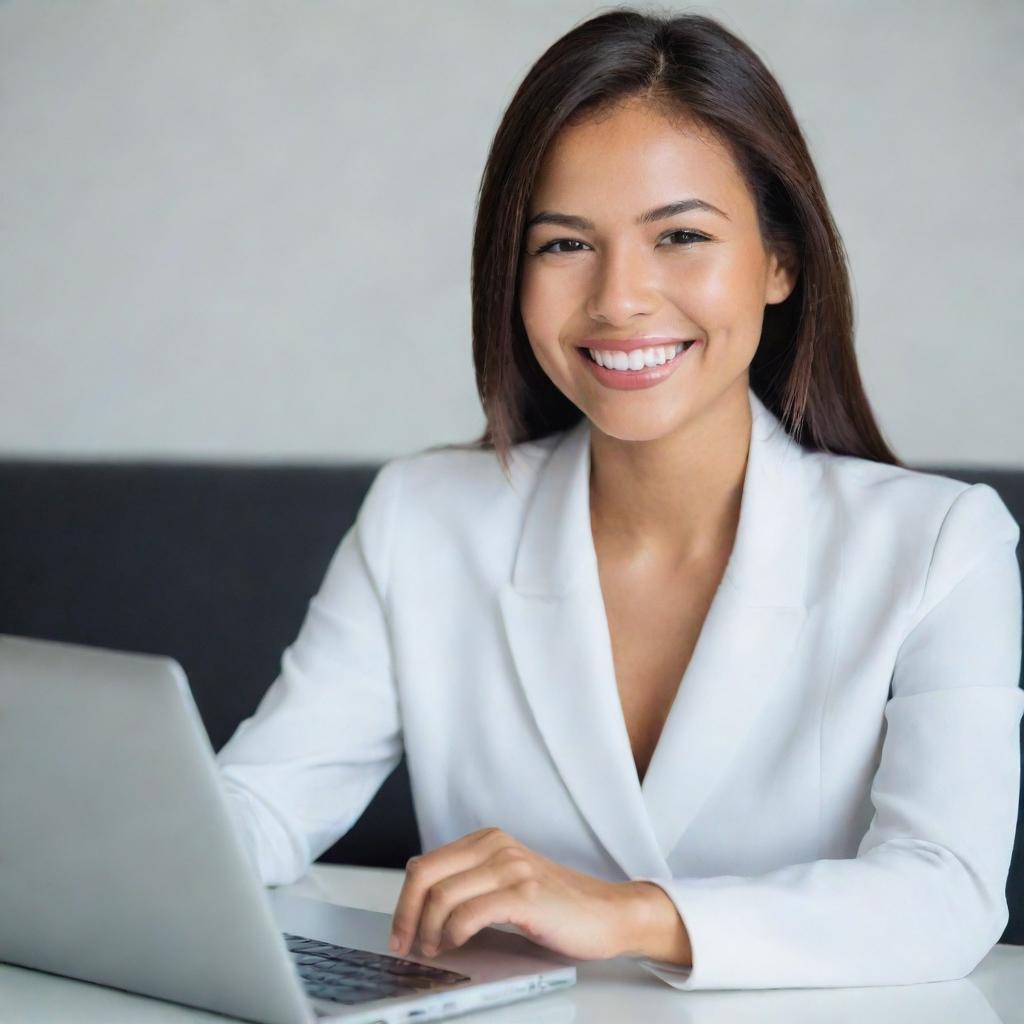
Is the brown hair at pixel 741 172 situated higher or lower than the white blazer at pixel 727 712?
higher

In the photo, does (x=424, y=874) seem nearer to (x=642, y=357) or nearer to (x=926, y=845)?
(x=926, y=845)

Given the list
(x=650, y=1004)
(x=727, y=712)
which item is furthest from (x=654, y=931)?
(x=727, y=712)

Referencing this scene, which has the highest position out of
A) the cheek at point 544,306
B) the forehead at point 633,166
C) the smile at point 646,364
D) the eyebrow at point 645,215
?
the forehead at point 633,166

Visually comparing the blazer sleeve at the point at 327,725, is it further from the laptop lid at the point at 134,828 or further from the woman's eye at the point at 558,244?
the laptop lid at the point at 134,828

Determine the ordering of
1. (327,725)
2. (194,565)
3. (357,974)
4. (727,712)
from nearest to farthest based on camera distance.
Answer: (357,974) → (727,712) → (327,725) → (194,565)

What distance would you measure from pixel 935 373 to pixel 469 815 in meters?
1.07

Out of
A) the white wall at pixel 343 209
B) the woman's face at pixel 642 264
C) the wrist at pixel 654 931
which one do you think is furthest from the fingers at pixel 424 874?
the white wall at pixel 343 209

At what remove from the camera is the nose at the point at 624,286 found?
1.46 meters

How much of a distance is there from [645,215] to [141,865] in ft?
2.67

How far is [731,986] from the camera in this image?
1.10 metres

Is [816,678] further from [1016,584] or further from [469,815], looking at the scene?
[469,815]

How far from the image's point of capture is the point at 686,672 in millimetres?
1461

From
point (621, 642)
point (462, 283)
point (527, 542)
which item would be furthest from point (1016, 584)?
point (462, 283)

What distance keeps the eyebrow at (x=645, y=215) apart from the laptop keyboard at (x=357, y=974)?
721 mm
